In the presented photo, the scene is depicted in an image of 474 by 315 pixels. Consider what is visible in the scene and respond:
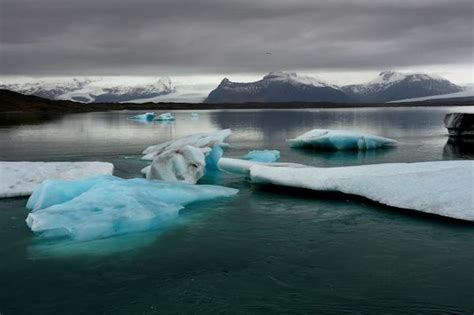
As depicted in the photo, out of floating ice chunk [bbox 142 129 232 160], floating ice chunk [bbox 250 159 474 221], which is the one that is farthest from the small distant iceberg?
floating ice chunk [bbox 142 129 232 160]

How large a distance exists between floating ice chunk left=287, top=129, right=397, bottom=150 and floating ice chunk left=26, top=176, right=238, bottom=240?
41.7ft

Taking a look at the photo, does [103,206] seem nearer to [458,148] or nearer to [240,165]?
[240,165]

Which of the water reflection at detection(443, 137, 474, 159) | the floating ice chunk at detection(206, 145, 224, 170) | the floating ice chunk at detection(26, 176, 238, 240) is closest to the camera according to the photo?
the floating ice chunk at detection(26, 176, 238, 240)

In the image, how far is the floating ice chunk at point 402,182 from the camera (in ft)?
32.7

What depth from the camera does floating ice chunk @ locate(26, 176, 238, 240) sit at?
29.0ft

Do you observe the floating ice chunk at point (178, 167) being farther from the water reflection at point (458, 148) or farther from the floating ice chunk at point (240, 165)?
the water reflection at point (458, 148)

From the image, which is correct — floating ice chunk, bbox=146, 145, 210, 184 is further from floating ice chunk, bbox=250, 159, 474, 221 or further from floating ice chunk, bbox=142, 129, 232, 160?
floating ice chunk, bbox=142, 129, 232, 160

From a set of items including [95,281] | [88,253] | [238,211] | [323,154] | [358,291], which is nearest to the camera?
[358,291]

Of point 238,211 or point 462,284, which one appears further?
point 238,211

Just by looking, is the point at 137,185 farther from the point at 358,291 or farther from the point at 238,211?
the point at 358,291

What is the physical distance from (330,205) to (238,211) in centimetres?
210

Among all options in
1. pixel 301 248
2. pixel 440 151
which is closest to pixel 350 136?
pixel 440 151

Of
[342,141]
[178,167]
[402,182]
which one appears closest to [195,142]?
[178,167]

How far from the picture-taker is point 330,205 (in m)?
11.2
